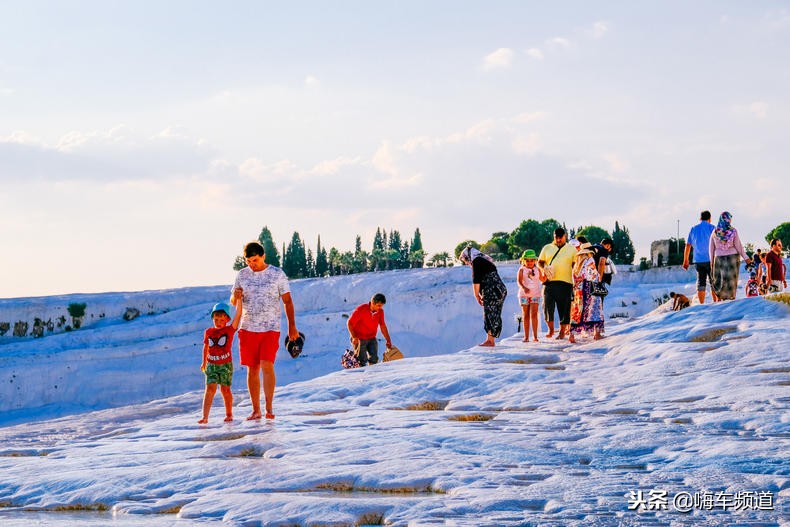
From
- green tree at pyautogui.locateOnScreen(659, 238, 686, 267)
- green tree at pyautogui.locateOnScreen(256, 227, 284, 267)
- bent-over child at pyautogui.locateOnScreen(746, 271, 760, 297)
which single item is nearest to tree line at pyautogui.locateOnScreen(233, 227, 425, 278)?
green tree at pyautogui.locateOnScreen(256, 227, 284, 267)

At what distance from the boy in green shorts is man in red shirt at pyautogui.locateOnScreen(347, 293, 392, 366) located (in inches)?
201

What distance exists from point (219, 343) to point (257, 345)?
47 cm

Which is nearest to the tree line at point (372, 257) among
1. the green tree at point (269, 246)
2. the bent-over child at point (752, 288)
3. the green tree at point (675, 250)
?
the green tree at point (269, 246)

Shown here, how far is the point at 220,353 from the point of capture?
10.4 metres

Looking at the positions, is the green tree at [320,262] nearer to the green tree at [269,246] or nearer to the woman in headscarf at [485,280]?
the green tree at [269,246]

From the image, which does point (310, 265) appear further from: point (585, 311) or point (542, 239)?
point (585, 311)

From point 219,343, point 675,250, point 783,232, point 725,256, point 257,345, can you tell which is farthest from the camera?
point 783,232

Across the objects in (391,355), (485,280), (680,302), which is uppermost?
(485,280)

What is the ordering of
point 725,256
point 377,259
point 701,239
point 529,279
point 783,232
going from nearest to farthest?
point 725,256 → point 529,279 → point 701,239 → point 783,232 → point 377,259

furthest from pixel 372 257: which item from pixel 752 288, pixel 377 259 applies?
pixel 752 288

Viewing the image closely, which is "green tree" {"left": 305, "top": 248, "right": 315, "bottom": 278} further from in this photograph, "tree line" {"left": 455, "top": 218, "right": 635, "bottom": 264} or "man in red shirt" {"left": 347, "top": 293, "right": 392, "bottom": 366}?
"man in red shirt" {"left": 347, "top": 293, "right": 392, "bottom": 366}

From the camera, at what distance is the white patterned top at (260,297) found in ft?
33.2

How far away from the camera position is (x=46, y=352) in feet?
159

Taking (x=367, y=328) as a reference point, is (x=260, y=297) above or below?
above
